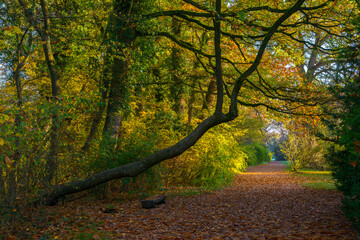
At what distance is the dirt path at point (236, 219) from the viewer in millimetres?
5051

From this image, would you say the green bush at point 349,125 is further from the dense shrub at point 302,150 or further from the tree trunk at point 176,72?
the dense shrub at point 302,150

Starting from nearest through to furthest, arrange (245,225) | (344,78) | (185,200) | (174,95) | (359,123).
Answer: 1. (359,123)
2. (344,78)
3. (245,225)
4. (185,200)
5. (174,95)

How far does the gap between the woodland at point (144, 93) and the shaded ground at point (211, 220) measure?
22.4 inches

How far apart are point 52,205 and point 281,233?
223 inches

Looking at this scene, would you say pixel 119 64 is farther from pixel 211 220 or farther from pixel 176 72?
pixel 211 220

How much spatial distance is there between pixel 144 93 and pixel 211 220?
5.81 meters

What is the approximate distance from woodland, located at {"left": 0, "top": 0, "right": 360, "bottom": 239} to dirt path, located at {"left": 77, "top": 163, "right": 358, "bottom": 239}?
0.73 m

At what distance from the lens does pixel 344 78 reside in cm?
513

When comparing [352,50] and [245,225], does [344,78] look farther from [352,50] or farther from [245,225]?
[245,225]

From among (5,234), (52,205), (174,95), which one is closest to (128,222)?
(5,234)

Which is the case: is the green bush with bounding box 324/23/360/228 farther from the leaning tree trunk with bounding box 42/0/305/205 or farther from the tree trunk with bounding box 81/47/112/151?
the tree trunk with bounding box 81/47/112/151

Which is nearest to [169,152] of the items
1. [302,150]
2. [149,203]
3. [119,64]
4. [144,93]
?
[149,203]

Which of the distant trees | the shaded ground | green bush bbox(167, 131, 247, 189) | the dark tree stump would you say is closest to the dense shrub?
green bush bbox(167, 131, 247, 189)

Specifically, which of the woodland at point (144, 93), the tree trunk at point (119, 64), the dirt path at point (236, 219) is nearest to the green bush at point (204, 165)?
the woodland at point (144, 93)
